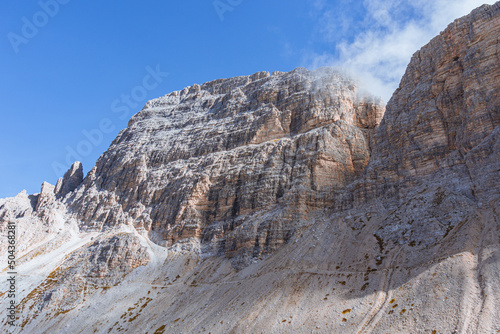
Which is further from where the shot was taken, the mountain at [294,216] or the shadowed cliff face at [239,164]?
the shadowed cliff face at [239,164]

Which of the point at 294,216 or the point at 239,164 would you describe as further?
the point at 239,164

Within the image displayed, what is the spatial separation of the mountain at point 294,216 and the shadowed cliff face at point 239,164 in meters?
0.47

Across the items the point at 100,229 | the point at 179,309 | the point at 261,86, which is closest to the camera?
the point at 179,309

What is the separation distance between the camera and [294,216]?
7519 centimetres

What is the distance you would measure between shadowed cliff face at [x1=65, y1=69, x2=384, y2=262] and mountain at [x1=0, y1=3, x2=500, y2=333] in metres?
0.47

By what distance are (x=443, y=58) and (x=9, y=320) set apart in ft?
338

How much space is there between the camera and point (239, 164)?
320ft

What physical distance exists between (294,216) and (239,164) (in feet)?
90.0

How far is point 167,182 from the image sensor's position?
107m

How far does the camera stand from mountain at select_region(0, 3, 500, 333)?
158ft

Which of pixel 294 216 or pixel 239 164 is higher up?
pixel 239 164

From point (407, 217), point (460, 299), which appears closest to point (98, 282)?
point (407, 217)

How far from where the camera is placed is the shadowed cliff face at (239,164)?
8119cm

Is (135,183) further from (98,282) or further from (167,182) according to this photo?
(98,282)
